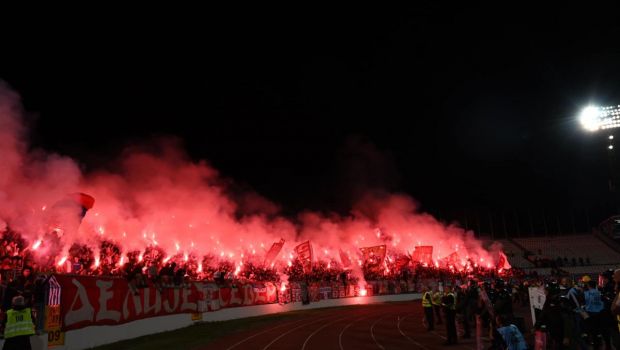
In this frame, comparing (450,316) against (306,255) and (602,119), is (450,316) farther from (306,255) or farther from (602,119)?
(602,119)

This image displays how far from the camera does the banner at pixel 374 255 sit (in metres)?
45.7

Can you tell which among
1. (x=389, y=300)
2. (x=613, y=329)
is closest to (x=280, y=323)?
(x=613, y=329)

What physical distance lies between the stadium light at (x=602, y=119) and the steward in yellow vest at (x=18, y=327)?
34758mm

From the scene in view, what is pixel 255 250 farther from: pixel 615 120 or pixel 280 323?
pixel 615 120

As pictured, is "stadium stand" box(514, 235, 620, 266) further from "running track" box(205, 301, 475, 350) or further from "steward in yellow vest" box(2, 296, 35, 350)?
"steward in yellow vest" box(2, 296, 35, 350)

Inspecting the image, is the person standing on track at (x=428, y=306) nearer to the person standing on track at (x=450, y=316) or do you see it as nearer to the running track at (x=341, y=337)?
the running track at (x=341, y=337)

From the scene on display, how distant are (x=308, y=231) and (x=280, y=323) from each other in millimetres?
30628

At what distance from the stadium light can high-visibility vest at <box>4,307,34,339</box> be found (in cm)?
3476

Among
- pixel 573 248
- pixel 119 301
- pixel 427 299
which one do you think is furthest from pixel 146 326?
pixel 573 248

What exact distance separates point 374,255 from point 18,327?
39.0 m

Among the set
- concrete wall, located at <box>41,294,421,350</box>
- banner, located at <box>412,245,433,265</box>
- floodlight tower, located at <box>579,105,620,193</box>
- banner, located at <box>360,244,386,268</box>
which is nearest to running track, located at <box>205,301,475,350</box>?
concrete wall, located at <box>41,294,421,350</box>

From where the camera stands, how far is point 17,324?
9.23 meters

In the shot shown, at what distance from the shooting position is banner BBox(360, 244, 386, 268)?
4572 centimetres

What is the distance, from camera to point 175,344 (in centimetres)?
1642
